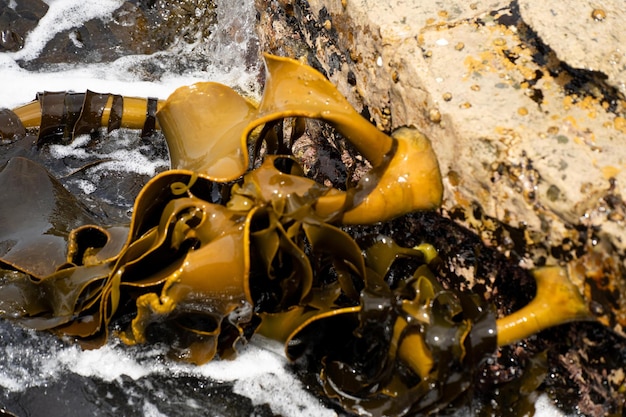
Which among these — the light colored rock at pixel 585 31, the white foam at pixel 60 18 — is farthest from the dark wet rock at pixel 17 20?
the light colored rock at pixel 585 31

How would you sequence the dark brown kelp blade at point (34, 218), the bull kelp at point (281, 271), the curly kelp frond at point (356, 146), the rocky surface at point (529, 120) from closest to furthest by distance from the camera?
the rocky surface at point (529, 120), the bull kelp at point (281, 271), the curly kelp frond at point (356, 146), the dark brown kelp blade at point (34, 218)

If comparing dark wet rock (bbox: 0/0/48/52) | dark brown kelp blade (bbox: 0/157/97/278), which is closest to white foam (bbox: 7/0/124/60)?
dark wet rock (bbox: 0/0/48/52)

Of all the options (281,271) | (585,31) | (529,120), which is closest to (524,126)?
(529,120)

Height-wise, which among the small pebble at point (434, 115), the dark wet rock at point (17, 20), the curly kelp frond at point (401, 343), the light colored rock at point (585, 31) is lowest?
the curly kelp frond at point (401, 343)

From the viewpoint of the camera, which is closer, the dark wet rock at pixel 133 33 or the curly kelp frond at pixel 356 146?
the curly kelp frond at pixel 356 146

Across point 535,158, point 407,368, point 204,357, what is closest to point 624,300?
point 535,158

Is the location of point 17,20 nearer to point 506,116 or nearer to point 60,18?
point 60,18

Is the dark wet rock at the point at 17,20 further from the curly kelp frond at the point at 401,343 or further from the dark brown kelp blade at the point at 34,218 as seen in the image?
the curly kelp frond at the point at 401,343
